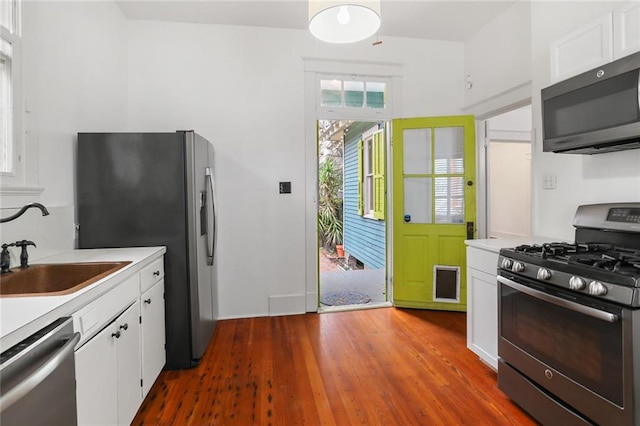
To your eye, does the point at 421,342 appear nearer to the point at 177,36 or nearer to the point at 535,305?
the point at 535,305

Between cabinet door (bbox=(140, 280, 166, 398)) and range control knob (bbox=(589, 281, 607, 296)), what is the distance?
2291mm

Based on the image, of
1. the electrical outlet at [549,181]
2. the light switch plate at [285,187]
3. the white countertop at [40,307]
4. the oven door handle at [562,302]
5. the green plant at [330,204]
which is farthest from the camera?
the green plant at [330,204]

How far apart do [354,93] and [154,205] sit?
2.48m

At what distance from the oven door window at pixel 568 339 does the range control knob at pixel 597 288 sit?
10 cm

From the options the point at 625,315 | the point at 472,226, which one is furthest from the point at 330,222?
the point at 625,315

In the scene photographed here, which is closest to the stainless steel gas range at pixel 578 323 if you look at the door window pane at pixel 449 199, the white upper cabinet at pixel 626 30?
the white upper cabinet at pixel 626 30

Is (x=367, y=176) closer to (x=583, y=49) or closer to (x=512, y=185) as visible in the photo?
(x=512, y=185)

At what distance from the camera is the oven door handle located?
1.35 metres

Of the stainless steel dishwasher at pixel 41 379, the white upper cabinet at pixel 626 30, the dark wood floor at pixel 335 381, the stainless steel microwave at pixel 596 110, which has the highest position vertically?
the white upper cabinet at pixel 626 30

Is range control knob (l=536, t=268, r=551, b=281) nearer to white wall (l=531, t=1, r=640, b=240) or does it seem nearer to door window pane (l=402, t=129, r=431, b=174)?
white wall (l=531, t=1, r=640, b=240)

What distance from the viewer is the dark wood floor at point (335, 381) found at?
1.89m

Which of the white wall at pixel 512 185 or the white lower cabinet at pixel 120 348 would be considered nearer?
the white lower cabinet at pixel 120 348

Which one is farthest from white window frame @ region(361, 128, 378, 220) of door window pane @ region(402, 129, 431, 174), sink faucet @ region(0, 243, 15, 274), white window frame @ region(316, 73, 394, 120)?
sink faucet @ region(0, 243, 15, 274)

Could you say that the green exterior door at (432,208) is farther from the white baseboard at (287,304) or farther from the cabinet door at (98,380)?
the cabinet door at (98,380)
